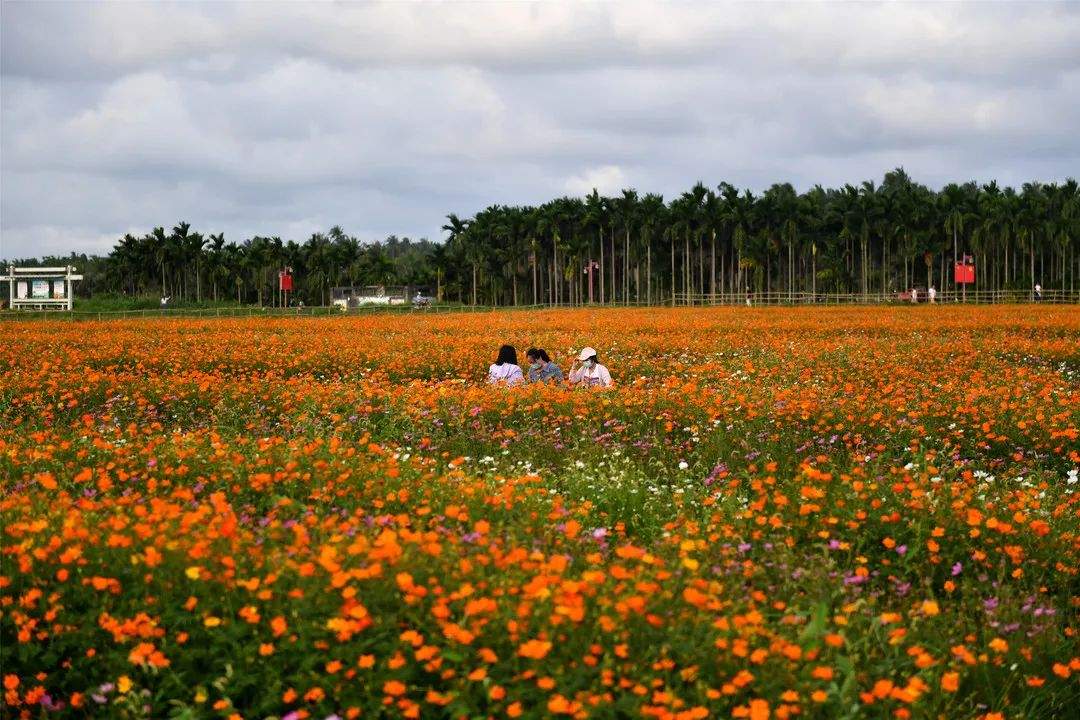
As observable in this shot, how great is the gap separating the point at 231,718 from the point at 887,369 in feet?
50.3

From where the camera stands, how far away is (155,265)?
400 feet

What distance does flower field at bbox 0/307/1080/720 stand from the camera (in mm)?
4707

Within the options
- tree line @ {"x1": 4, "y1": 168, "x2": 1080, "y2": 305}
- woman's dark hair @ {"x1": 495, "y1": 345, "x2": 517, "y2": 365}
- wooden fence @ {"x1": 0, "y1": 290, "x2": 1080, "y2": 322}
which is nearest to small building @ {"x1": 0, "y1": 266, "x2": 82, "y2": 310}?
wooden fence @ {"x1": 0, "y1": 290, "x2": 1080, "y2": 322}

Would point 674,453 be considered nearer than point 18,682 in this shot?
No

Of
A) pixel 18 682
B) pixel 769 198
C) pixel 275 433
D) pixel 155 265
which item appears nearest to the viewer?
pixel 18 682

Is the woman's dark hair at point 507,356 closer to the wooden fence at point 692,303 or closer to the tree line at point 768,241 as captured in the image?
the wooden fence at point 692,303

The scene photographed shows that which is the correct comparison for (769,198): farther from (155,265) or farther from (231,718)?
(231,718)

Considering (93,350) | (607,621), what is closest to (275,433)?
(607,621)

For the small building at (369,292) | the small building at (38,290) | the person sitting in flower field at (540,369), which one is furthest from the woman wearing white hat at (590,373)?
the small building at (369,292)

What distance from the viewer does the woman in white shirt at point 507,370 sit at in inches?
616

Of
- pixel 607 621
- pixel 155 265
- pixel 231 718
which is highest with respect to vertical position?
pixel 155 265

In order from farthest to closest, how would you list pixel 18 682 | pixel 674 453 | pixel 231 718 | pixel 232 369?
pixel 232 369, pixel 674 453, pixel 18 682, pixel 231 718

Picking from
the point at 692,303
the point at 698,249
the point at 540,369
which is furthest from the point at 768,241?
the point at 540,369

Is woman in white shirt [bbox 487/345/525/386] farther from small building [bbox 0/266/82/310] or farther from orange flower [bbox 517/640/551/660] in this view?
small building [bbox 0/266/82/310]
